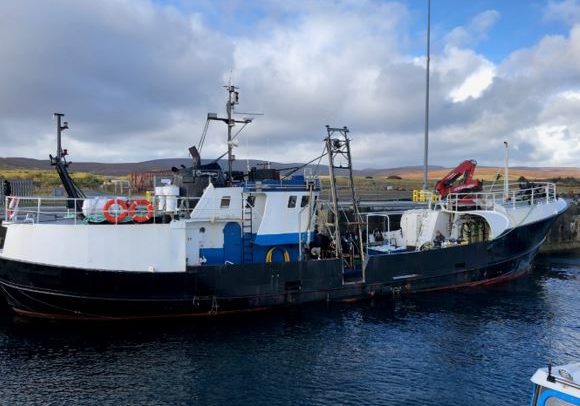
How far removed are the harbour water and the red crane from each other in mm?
6639

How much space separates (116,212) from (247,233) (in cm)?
481

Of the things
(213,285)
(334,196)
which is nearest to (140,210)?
(213,285)

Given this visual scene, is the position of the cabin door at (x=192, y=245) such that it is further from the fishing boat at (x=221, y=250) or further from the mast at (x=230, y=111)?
the mast at (x=230, y=111)

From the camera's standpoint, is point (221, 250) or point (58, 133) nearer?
point (58, 133)

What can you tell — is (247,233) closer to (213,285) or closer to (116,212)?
(213,285)

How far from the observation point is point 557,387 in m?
6.78

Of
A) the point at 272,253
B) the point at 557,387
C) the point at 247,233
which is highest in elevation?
the point at 247,233

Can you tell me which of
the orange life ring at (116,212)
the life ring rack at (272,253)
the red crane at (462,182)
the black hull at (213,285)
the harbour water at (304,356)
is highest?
the red crane at (462,182)

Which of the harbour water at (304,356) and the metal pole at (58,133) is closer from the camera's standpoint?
the harbour water at (304,356)

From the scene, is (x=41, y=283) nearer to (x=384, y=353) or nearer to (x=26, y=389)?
(x=26, y=389)

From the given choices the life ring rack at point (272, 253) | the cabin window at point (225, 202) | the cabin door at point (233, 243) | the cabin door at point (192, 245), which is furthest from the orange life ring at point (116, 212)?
the life ring rack at point (272, 253)

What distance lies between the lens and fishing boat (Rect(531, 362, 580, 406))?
6.64 meters

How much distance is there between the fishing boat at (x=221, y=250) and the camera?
15797 mm

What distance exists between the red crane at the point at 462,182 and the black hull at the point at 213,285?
349cm
